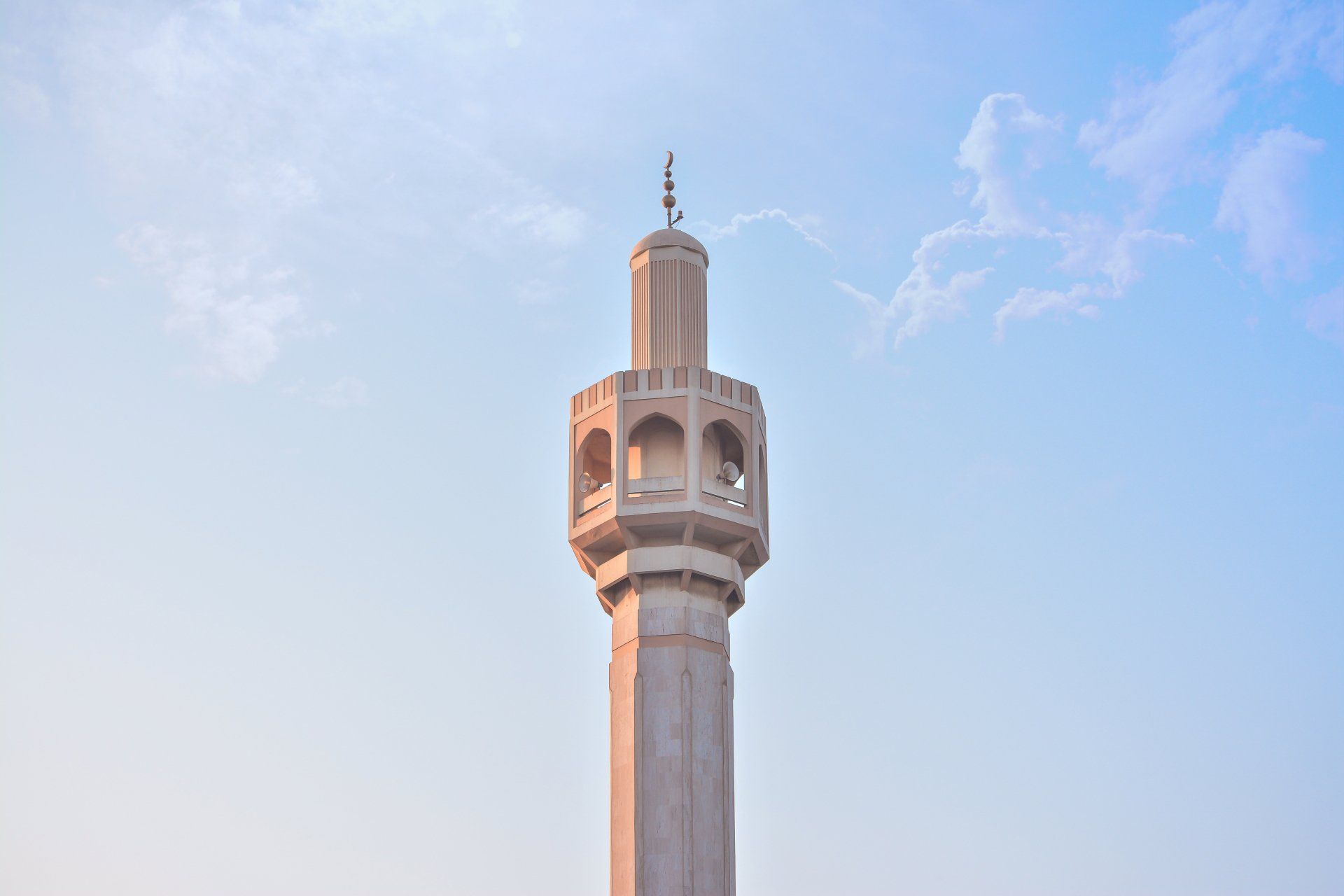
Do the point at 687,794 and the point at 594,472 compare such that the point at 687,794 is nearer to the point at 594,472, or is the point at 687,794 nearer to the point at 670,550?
the point at 670,550

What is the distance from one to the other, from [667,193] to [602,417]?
295 inches

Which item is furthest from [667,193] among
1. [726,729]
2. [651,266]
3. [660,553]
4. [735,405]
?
[726,729]

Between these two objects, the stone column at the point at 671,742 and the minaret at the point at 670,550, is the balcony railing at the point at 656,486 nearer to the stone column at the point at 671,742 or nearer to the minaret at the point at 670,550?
the minaret at the point at 670,550

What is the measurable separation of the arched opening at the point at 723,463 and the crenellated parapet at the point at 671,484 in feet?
0.12

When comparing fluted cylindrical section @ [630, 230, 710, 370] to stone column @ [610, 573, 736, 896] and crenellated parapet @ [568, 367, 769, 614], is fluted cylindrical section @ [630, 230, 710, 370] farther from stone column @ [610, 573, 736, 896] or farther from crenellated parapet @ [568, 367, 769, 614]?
stone column @ [610, 573, 736, 896]

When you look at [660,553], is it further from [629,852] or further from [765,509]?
[629,852]

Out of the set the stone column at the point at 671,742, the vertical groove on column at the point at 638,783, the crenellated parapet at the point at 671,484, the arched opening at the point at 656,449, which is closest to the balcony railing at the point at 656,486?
the crenellated parapet at the point at 671,484

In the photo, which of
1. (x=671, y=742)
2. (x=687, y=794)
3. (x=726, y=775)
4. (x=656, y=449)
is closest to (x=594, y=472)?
(x=656, y=449)

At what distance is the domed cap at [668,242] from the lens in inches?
2077

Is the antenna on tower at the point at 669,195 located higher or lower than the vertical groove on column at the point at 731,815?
higher

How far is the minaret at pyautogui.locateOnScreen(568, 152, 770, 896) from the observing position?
1839 inches

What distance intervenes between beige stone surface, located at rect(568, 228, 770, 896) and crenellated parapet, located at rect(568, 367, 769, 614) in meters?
0.04

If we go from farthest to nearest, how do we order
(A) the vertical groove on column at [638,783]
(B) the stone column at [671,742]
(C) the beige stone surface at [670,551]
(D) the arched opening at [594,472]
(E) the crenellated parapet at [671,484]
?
(D) the arched opening at [594,472] < (E) the crenellated parapet at [671,484] < (C) the beige stone surface at [670,551] < (B) the stone column at [671,742] < (A) the vertical groove on column at [638,783]

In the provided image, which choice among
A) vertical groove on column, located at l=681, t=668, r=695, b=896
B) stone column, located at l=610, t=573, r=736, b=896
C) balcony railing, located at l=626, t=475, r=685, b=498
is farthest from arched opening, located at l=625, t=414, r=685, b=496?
vertical groove on column, located at l=681, t=668, r=695, b=896
